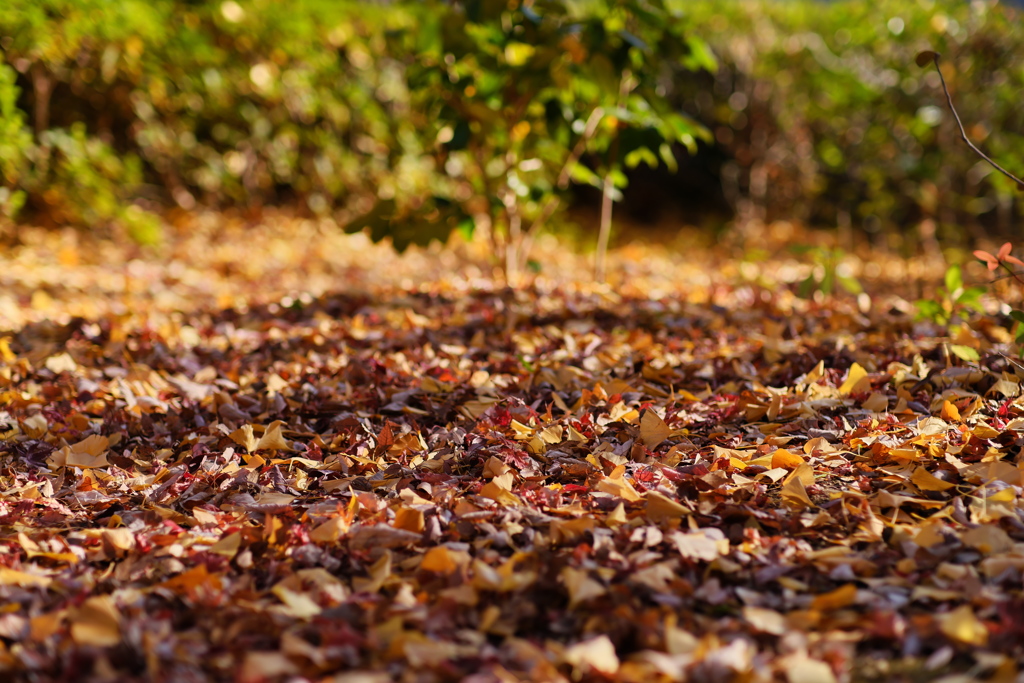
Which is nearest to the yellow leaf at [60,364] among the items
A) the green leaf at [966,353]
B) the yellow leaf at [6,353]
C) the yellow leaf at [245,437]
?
the yellow leaf at [6,353]

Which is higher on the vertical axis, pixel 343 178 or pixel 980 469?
pixel 343 178

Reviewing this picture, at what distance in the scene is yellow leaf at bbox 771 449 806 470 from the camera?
1798mm

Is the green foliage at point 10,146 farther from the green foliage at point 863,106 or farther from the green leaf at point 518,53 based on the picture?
the green foliage at point 863,106

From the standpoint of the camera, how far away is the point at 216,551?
1.52 meters

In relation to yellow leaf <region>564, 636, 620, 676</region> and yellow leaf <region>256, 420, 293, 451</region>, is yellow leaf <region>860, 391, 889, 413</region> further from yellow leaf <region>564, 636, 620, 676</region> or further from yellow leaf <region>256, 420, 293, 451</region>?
Result: yellow leaf <region>256, 420, 293, 451</region>

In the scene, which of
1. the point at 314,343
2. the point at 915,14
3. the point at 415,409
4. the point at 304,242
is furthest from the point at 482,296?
the point at 915,14

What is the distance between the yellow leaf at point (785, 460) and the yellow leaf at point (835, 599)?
51 centimetres

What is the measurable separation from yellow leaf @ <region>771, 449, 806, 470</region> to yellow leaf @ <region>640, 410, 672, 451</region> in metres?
0.28

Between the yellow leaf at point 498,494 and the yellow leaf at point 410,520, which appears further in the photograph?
the yellow leaf at point 498,494

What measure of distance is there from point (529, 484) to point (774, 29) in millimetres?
6112

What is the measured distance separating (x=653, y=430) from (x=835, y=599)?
745 millimetres

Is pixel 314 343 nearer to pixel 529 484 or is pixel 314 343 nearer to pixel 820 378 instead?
pixel 529 484

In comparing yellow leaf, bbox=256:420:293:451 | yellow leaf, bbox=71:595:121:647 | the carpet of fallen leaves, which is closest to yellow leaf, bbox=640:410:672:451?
the carpet of fallen leaves

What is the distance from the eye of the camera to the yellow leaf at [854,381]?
7.27 ft
